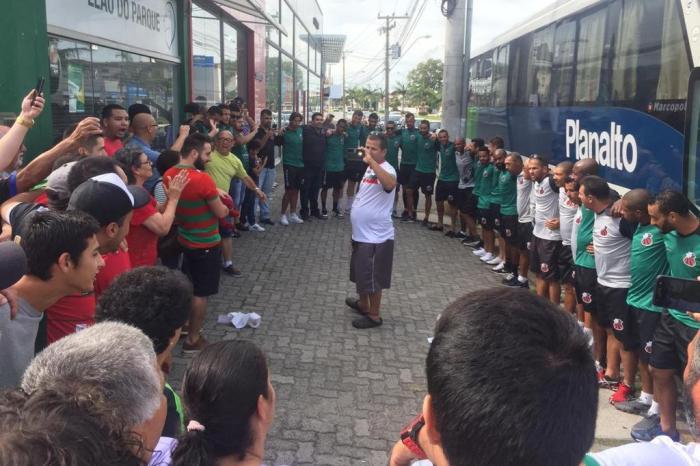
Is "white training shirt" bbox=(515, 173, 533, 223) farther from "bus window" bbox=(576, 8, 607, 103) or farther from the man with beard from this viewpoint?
the man with beard

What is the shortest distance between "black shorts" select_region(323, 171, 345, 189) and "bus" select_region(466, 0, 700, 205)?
11.1 feet

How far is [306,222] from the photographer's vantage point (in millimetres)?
11188

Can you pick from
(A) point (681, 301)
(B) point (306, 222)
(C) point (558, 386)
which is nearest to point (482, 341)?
(C) point (558, 386)

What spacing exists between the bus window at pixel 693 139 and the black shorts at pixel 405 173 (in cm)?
705

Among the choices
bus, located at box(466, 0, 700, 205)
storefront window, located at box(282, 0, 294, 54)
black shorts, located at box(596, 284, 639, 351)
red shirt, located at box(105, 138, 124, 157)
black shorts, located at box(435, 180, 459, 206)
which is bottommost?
black shorts, located at box(596, 284, 639, 351)

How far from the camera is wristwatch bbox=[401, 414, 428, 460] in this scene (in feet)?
4.78

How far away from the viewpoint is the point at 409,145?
458 inches

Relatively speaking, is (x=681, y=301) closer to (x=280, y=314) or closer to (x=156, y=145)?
(x=280, y=314)

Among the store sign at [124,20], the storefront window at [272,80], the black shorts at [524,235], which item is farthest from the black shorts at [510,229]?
the storefront window at [272,80]

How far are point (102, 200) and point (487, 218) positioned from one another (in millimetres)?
6832

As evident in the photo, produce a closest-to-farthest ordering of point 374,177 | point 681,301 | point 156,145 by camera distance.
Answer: point 681,301, point 374,177, point 156,145

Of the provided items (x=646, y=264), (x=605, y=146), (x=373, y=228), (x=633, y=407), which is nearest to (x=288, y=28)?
(x=605, y=146)

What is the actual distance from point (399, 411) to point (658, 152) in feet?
11.1

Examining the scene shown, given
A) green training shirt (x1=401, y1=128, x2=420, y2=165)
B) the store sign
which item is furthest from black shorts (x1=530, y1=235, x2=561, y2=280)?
green training shirt (x1=401, y1=128, x2=420, y2=165)
